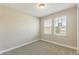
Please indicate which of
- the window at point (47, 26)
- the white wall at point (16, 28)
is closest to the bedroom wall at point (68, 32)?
the window at point (47, 26)

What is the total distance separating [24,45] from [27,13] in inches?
22.5

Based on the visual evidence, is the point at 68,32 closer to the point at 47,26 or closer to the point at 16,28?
the point at 47,26

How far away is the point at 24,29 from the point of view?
142cm

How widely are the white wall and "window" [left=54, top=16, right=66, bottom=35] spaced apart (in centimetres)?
32

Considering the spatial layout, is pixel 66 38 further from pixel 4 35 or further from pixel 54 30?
pixel 4 35

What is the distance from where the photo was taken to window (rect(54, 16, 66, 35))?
1176 millimetres

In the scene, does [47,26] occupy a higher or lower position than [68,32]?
higher

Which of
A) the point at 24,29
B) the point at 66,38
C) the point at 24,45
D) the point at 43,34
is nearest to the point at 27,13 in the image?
the point at 24,29

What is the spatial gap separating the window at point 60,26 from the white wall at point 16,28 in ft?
1.06

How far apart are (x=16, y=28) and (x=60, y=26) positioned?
2.52 feet

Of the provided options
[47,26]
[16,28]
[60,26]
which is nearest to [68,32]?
[60,26]

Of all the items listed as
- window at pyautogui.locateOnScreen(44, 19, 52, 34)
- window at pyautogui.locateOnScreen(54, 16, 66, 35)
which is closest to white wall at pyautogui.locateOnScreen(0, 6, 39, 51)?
window at pyautogui.locateOnScreen(44, 19, 52, 34)

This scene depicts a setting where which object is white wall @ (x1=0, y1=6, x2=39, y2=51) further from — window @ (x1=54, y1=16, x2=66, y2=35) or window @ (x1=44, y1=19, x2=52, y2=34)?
window @ (x1=54, y1=16, x2=66, y2=35)

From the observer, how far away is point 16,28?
4.50 ft
